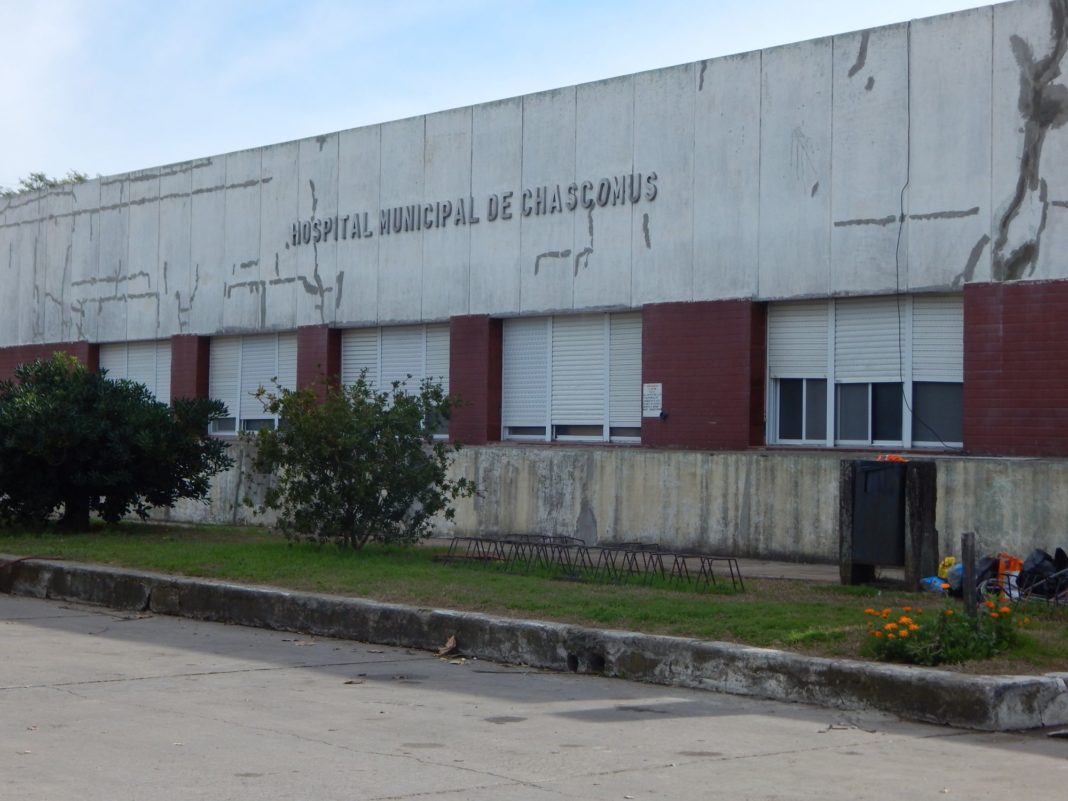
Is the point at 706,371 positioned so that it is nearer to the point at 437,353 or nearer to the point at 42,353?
→ the point at 437,353

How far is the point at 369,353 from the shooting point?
78.8ft

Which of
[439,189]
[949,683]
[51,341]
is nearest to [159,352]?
[51,341]

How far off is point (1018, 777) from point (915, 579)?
6098 millimetres

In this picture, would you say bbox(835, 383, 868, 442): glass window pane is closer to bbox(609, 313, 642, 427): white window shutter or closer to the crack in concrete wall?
the crack in concrete wall

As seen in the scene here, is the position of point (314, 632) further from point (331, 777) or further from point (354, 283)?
point (354, 283)

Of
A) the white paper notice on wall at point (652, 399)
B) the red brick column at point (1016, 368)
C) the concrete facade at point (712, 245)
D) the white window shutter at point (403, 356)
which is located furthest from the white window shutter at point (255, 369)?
the red brick column at point (1016, 368)

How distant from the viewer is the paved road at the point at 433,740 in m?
6.95

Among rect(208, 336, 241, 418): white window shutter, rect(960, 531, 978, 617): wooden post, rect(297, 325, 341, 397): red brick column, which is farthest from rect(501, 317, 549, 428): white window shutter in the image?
rect(960, 531, 978, 617): wooden post

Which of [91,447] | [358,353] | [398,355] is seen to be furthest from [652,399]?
[91,447]

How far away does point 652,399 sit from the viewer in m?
19.5

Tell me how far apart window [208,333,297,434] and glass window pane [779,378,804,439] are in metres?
9.87

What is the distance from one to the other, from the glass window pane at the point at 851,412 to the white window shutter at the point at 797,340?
1.23 feet

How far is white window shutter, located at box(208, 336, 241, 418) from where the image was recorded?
26562 mm

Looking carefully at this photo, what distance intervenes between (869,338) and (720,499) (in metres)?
2.72
